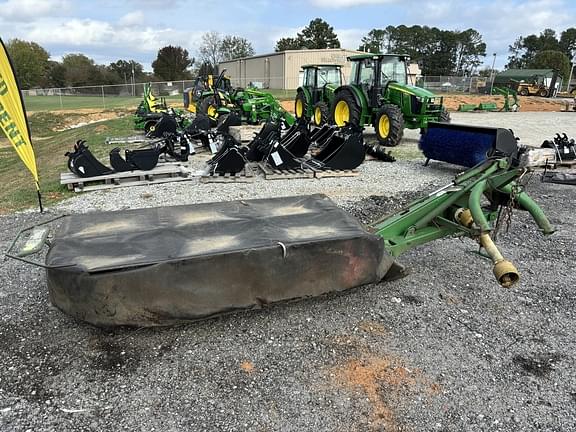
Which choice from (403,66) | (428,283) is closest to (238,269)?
(428,283)

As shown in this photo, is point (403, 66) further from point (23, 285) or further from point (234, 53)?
point (234, 53)

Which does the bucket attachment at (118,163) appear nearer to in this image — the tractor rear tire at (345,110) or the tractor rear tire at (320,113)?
the tractor rear tire at (345,110)

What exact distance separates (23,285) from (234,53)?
7333 centimetres

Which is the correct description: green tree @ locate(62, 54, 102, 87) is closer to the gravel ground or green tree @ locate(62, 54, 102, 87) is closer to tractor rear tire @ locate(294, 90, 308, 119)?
tractor rear tire @ locate(294, 90, 308, 119)

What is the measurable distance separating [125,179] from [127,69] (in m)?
66.5

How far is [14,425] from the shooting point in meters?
2.33

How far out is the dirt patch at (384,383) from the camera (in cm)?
244

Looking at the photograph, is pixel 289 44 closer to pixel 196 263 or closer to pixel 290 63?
pixel 290 63

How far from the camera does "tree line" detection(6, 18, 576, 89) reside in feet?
189

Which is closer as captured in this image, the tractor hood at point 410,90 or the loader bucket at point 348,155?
the loader bucket at point 348,155

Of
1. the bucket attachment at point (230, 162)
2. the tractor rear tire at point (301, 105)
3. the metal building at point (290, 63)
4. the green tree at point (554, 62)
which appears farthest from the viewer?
the green tree at point (554, 62)

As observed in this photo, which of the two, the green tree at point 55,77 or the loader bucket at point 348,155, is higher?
the green tree at point 55,77

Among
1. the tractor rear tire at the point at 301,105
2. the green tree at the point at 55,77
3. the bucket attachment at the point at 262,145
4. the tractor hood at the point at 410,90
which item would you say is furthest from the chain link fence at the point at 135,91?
the bucket attachment at the point at 262,145

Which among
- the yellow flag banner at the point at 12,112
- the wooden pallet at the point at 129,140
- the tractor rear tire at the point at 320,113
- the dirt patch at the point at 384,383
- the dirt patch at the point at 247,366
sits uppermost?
the yellow flag banner at the point at 12,112
